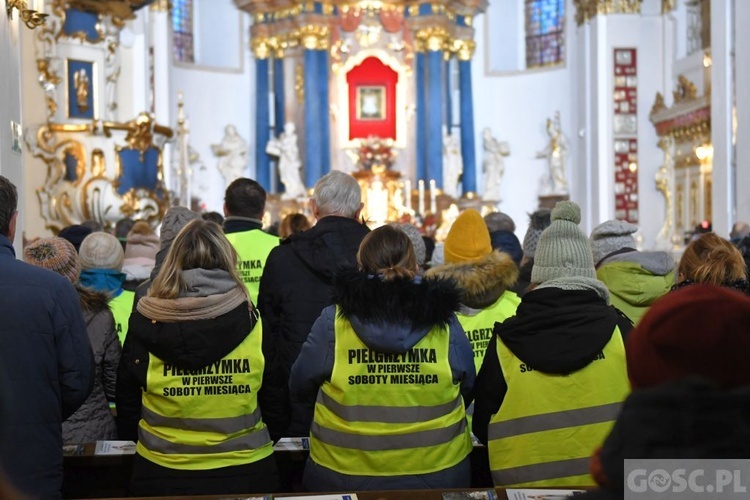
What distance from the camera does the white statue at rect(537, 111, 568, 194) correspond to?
69.2ft

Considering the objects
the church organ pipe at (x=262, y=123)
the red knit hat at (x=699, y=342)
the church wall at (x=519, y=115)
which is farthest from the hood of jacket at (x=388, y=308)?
the church wall at (x=519, y=115)

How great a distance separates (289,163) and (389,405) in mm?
18014

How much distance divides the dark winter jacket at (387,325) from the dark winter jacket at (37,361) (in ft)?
2.44

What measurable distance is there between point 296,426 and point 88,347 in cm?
130

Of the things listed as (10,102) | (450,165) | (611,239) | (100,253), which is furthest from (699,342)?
(450,165)

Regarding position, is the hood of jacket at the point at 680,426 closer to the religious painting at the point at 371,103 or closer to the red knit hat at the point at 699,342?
the red knit hat at the point at 699,342

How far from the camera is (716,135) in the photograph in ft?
48.4

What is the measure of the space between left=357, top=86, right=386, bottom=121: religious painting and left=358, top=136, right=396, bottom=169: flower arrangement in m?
0.65

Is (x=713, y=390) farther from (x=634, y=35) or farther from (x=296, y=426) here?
(x=634, y=35)

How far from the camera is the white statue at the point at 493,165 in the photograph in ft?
73.0

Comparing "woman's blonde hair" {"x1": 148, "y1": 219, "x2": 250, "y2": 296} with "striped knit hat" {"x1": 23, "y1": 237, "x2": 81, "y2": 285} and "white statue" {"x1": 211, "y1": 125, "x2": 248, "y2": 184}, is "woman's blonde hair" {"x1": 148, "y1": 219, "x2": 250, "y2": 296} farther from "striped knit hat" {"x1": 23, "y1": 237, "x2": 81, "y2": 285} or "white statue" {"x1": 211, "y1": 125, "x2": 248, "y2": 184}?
"white statue" {"x1": 211, "y1": 125, "x2": 248, "y2": 184}

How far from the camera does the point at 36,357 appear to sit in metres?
3.40

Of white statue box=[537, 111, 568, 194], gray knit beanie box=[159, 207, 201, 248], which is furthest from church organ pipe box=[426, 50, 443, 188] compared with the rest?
gray knit beanie box=[159, 207, 201, 248]

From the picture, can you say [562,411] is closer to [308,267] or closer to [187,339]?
[187,339]
